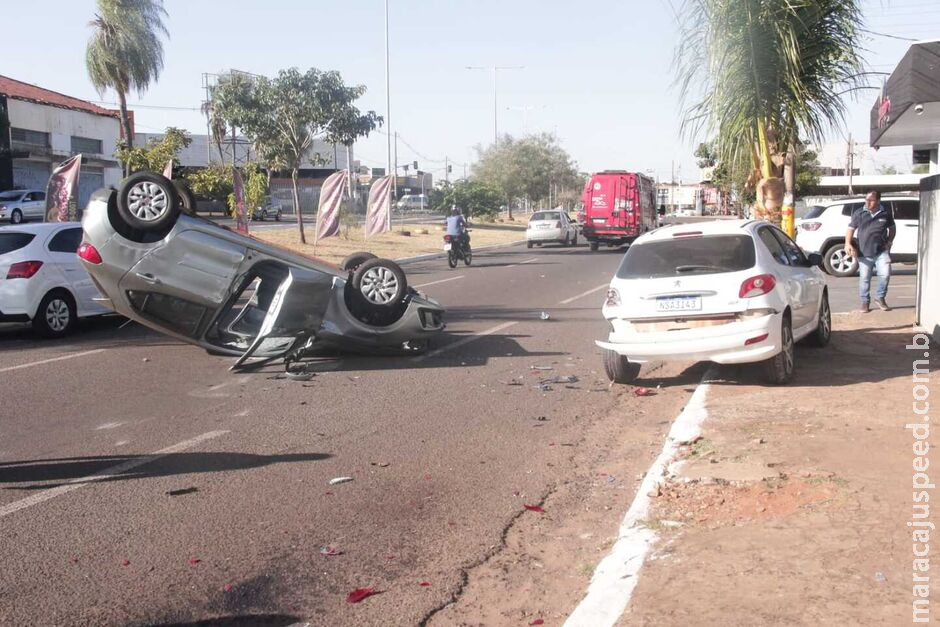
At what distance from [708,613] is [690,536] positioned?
104 centimetres

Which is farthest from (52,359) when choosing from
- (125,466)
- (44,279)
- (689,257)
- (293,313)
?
(689,257)

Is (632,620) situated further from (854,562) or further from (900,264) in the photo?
(900,264)

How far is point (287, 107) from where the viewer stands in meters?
31.5

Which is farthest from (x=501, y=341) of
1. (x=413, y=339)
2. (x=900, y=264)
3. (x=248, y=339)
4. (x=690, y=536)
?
(x=900, y=264)

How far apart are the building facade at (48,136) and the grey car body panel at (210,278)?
34.2 metres

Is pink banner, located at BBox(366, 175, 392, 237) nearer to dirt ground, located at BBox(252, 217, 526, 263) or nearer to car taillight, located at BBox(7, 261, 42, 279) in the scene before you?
dirt ground, located at BBox(252, 217, 526, 263)

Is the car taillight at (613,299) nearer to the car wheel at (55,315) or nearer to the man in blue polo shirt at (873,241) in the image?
the man in blue polo shirt at (873,241)

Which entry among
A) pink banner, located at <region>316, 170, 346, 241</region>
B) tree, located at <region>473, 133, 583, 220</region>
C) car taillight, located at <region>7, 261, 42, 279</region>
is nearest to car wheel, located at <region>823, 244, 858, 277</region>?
pink banner, located at <region>316, 170, 346, 241</region>

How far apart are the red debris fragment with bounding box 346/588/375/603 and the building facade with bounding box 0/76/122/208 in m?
40.7

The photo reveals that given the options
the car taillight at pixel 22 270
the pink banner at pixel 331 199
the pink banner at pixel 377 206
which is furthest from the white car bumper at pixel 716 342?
the pink banner at pixel 377 206

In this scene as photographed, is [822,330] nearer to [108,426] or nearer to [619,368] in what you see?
[619,368]

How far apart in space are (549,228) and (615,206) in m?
5.71

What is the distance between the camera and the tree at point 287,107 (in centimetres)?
3128

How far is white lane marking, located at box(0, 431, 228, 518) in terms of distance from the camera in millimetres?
5914
